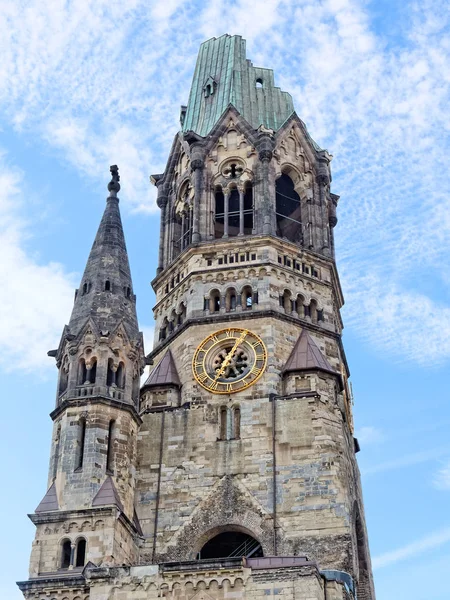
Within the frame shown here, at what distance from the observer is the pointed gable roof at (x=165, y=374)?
47.8m

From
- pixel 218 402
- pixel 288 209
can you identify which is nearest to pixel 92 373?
pixel 218 402

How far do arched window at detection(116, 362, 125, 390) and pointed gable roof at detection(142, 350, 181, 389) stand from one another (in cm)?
324

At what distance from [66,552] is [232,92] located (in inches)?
995

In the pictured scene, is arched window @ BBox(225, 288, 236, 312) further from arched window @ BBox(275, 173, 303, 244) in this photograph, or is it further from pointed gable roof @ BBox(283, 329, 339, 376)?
arched window @ BBox(275, 173, 303, 244)

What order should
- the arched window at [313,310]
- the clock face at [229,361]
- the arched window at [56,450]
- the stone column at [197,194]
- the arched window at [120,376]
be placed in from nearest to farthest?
the arched window at [56,450] < the arched window at [120,376] < the clock face at [229,361] < the arched window at [313,310] < the stone column at [197,194]

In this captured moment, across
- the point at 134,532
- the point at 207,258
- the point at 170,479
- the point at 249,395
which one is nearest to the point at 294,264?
the point at 207,258

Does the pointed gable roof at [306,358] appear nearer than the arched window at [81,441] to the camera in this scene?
No

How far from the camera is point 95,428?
42469mm

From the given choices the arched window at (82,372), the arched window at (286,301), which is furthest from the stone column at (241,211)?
the arched window at (82,372)

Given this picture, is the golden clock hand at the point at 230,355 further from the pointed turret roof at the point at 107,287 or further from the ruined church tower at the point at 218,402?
the pointed turret roof at the point at 107,287

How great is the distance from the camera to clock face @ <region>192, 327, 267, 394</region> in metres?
47.0

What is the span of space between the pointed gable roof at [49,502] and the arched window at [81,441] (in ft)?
4.10

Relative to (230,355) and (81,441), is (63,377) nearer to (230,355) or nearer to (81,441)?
(81,441)

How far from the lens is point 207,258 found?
168 feet
